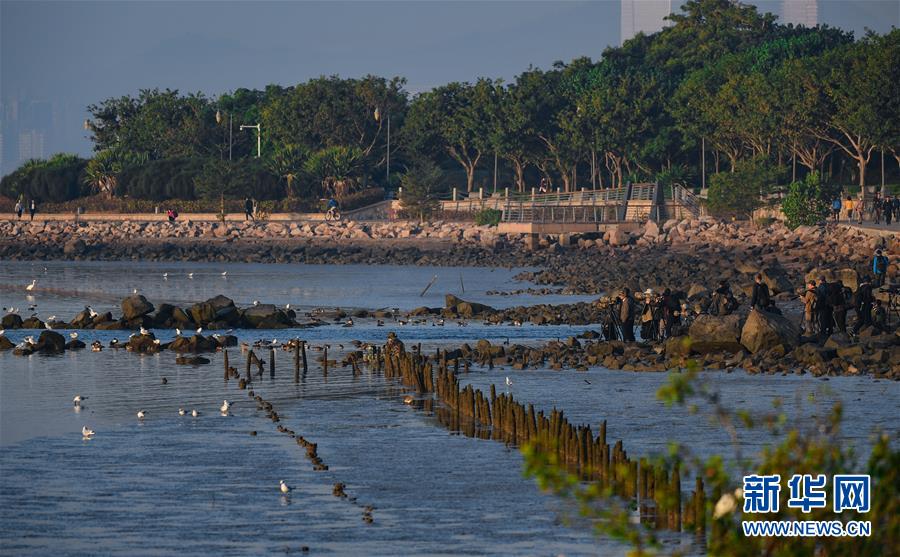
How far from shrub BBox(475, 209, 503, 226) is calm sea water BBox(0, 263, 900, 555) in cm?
6946

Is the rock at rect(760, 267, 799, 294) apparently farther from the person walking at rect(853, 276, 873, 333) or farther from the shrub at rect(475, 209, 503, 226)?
the shrub at rect(475, 209, 503, 226)

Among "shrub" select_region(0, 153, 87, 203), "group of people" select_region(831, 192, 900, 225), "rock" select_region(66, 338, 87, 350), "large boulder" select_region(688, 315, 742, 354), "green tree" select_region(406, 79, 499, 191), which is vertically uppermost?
"green tree" select_region(406, 79, 499, 191)

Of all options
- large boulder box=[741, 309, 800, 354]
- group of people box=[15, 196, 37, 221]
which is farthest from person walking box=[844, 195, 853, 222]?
group of people box=[15, 196, 37, 221]

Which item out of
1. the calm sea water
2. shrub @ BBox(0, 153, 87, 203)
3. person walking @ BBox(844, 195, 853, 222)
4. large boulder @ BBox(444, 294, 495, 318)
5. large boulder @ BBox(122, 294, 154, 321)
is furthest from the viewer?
shrub @ BBox(0, 153, 87, 203)

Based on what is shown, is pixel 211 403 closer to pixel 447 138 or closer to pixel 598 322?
pixel 598 322

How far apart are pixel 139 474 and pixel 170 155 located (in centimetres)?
12558

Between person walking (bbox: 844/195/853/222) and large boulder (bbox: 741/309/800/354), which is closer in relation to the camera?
large boulder (bbox: 741/309/800/354)

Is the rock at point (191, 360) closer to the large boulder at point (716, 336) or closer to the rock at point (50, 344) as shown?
the rock at point (50, 344)

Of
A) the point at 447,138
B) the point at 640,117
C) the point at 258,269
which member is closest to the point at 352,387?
the point at 258,269

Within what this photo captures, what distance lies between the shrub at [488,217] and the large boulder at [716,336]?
→ 7172 centimetres

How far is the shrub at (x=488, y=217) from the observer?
356ft

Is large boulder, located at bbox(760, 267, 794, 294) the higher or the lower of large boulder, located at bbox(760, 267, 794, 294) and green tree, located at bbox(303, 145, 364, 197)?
the lower

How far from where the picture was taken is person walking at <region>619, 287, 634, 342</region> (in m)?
38.6

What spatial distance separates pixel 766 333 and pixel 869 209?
54966mm
